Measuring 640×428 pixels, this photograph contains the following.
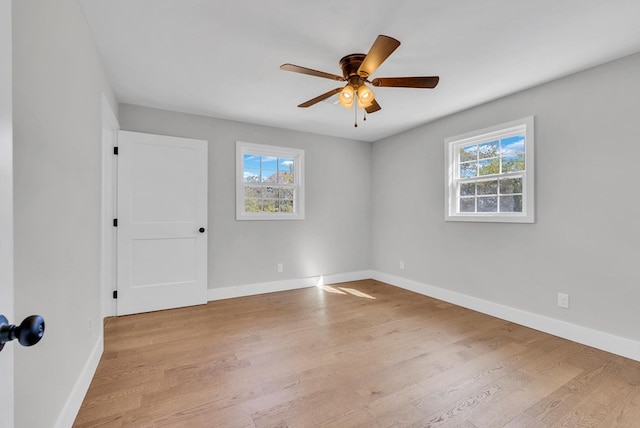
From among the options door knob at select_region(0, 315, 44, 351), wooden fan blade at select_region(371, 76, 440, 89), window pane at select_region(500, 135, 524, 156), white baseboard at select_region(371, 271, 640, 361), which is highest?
wooden fan blade at select_region(371, 76, 440, 89)

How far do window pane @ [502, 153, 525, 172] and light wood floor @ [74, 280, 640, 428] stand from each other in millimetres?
1636

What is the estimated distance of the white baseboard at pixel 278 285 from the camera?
12.7 feet

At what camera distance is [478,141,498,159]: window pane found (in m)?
3.35

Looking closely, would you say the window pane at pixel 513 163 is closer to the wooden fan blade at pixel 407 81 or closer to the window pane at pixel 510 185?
the window pane at pixel 510 185

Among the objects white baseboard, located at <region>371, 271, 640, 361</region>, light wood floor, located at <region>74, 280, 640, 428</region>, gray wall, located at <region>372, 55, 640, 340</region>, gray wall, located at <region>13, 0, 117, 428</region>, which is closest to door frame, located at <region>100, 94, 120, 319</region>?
light wood floor, located at <region>74, 280, 640, 428</region>

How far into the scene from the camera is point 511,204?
3182mm

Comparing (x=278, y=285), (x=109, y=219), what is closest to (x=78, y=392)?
(x=109, y=219)

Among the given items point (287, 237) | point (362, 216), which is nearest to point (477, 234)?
point (362, 216)

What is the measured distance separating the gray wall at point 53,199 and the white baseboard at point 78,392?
43 millimetres

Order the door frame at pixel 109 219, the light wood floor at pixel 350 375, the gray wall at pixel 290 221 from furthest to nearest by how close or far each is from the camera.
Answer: the gray wall at pixel 290 221 < the door frame at pixel 109 219 < the light wood floor at pixel 350 375

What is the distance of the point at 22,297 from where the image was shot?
1135 millimetres

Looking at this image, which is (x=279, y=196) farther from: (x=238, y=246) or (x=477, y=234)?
(x=477, y=234)

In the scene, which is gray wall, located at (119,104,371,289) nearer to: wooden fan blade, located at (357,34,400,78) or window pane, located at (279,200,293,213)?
window pane, located at (279,200,293,213)

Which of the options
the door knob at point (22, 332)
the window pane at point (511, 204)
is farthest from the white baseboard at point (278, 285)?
the door knob at point (22, 332)
